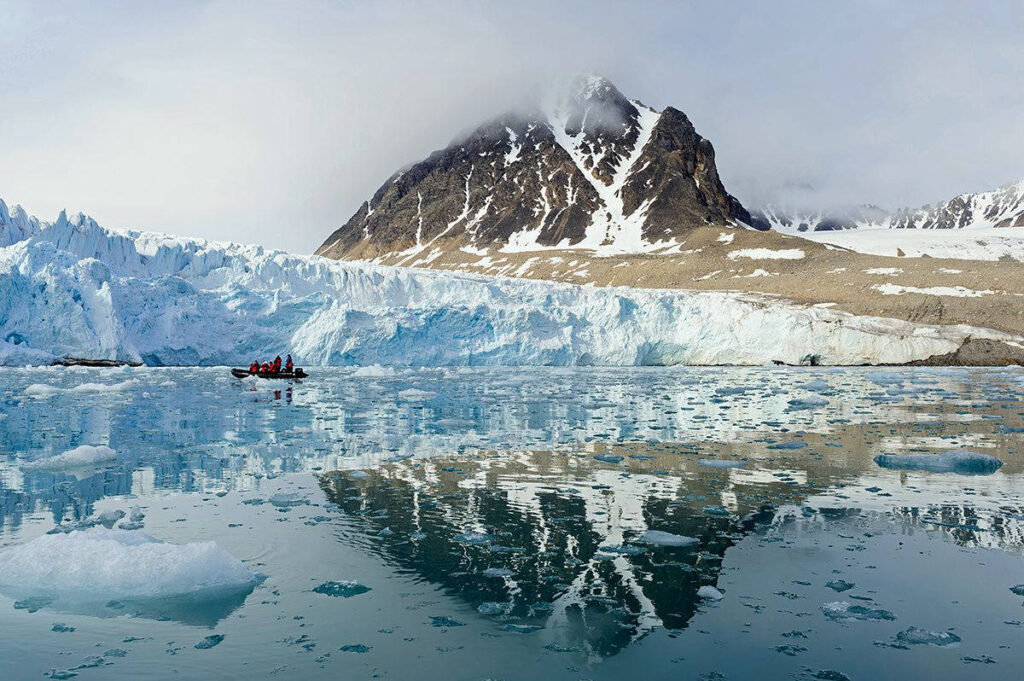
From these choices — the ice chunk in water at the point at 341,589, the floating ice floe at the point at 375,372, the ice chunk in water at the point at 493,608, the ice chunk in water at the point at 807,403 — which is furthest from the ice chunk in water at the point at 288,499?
the floating ice floe at the point at 375,372

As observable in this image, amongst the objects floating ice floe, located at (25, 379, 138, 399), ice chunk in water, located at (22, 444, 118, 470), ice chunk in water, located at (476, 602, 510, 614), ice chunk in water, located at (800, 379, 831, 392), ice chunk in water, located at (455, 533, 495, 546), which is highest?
floating ice floe, located at (25, 379, 138, 399)

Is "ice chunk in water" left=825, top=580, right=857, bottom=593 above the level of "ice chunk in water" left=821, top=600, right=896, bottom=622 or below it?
above

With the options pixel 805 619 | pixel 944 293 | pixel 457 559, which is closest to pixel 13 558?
pixel 457 559

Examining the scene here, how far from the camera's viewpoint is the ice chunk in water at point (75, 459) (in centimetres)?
873

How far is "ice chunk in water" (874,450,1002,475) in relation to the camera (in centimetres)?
860

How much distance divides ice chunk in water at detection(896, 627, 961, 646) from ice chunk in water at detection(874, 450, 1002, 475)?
17.3 ft

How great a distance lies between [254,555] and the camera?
5410 millimetres

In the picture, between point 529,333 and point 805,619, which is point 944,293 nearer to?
point 529,333

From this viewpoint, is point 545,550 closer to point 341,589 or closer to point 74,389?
point 341,589

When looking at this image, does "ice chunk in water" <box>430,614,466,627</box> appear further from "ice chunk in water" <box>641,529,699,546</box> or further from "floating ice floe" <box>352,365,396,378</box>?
"floating ice floe" <box>352,365,396,378</box>

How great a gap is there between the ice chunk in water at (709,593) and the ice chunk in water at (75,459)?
7684 mm

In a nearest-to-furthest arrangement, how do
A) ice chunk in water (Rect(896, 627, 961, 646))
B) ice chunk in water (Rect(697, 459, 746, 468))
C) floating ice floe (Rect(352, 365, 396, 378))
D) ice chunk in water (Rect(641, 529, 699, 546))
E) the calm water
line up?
1. the calm water
2. ice chunk in water (Rect(896, 627, 961, 646))
3. ice chunk in water (Rect(641, 529, 699, 546))
4. ice chunk in water (Rect(697, 459, 746, 468))
5. floating ice floe (Rect(352, 365, 396, 378))

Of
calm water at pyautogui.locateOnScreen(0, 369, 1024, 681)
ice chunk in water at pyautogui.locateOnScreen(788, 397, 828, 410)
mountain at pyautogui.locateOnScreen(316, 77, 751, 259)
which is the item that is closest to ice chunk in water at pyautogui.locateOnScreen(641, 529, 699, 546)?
calm water at pyautogui.locateOnScreen(0, 369, 1024, 681)

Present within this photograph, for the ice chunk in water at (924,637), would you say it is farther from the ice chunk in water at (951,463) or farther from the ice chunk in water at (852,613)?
the ice chunk in water at (951,463)
